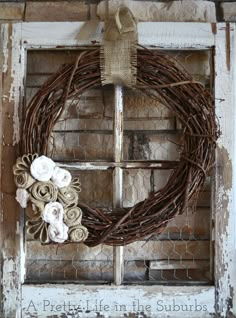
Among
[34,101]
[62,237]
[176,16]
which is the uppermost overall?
[176,16]

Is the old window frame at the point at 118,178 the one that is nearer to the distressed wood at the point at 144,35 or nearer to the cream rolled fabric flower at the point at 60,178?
the distressed wood at the point at 144,35

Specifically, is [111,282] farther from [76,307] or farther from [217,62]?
[217,62]

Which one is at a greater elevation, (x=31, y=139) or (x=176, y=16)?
(x=176, y=16)

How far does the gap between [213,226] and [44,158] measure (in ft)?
1.51

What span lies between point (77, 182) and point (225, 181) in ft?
1.23

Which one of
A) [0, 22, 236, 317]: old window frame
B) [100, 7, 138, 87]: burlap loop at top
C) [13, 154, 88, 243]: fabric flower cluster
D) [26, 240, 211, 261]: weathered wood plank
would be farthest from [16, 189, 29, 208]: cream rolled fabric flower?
[100, 7, 138, 87]: burlap loop at top

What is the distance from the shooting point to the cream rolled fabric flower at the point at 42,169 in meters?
1.06

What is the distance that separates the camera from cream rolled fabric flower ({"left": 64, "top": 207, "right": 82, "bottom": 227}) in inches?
42.2

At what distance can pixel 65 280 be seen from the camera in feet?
3.94

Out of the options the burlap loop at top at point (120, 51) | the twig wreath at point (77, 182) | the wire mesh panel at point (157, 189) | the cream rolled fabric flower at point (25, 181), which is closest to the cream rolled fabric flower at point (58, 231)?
the twig wreath at point (77, 182)

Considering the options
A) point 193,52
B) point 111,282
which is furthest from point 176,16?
point 111,282

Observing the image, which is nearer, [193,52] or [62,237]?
[62,237]

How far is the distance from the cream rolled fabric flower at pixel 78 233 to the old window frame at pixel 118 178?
0.44 feet

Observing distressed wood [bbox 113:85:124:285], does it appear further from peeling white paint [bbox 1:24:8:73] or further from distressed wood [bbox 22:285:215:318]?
peeling white paint [bbox 1:24:8:73]
